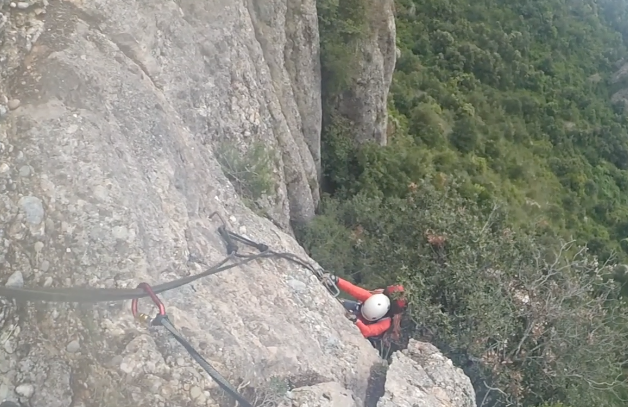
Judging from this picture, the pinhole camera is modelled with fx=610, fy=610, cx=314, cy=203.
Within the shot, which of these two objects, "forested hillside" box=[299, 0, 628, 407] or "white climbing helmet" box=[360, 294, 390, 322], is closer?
"white climbing helmet" box=[360, 294, 390, 322]

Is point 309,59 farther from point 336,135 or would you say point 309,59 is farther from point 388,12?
point 388,12

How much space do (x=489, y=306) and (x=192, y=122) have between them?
5.97 meters

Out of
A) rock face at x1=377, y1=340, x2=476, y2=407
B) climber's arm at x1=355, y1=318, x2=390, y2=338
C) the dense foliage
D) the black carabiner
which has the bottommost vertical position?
the dense foliage

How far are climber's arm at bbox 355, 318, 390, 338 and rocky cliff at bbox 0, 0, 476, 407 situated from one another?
103 centimetres

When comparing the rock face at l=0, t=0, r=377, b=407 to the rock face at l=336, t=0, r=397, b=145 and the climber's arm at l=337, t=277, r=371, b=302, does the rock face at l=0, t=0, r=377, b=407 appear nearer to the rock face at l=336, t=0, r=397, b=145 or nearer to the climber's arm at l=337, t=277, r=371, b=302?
the climber's arm at l=337, t=277, r=371, b=302

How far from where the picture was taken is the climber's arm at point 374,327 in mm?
9047

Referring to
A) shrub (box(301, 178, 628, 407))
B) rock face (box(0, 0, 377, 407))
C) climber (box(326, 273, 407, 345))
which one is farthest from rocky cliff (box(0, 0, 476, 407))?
shrub (box(301, 178, 628, 407))

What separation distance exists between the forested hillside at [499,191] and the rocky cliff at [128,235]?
13.4 ft

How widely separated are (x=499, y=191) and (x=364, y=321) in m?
17.4

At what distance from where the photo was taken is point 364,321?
376 inches

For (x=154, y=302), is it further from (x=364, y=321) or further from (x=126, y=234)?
(x=364, y=321)

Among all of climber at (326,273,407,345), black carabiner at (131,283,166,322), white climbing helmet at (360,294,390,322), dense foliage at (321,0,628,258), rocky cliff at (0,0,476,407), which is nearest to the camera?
rocky cliff at (0,0,476,407)

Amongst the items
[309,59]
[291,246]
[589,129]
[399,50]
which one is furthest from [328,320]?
[589,129]

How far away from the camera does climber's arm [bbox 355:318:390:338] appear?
9047mm
